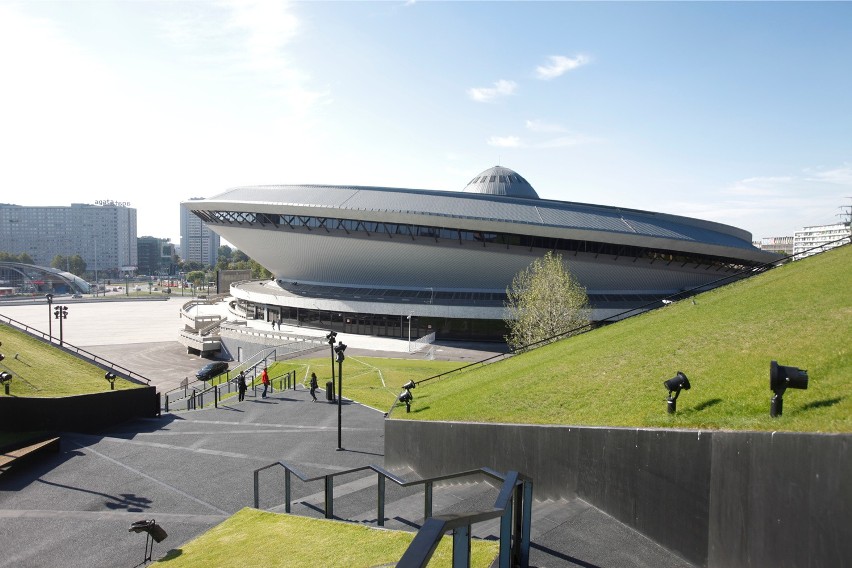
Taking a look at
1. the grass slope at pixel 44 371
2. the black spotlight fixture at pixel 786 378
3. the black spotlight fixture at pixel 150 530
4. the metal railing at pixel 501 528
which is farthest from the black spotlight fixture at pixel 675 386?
the grass slope at pixel 44 371

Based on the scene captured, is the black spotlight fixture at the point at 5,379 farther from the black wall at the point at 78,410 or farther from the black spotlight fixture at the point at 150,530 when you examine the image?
the black spotlight fixture at the point at 150,530

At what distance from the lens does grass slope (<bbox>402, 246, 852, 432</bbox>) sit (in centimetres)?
672

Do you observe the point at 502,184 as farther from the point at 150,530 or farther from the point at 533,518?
the point at 533,518

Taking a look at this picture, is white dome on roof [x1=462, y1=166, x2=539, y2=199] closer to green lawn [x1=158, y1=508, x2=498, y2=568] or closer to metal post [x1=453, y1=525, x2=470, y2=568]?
green lawn [x1=158, y1=508, x2=498, y2=568]

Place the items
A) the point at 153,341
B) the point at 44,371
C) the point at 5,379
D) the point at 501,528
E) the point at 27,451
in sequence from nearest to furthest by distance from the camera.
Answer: the point at 501,528 → the point at 27,451 → the point at 5,379 → the point at 44,371 → the point at 153,341

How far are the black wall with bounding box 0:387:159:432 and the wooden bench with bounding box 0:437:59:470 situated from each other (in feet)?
4.75

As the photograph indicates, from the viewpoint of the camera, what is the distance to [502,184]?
64.1 metres

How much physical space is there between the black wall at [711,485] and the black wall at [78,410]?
1681 cm

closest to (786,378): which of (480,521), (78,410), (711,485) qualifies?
(711,485)

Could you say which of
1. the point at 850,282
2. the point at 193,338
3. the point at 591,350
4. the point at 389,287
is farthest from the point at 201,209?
the point at 850,282

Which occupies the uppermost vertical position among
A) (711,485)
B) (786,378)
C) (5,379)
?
(786,378)

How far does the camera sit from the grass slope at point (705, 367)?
6720 millimetres

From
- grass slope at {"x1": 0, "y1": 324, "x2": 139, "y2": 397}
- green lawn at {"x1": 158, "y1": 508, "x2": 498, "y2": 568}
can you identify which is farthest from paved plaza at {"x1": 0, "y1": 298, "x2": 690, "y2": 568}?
grass slope at {"x1": 0, "y1": 324, "x2": 139, "y2": 397}

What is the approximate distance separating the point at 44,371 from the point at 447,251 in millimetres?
30471
